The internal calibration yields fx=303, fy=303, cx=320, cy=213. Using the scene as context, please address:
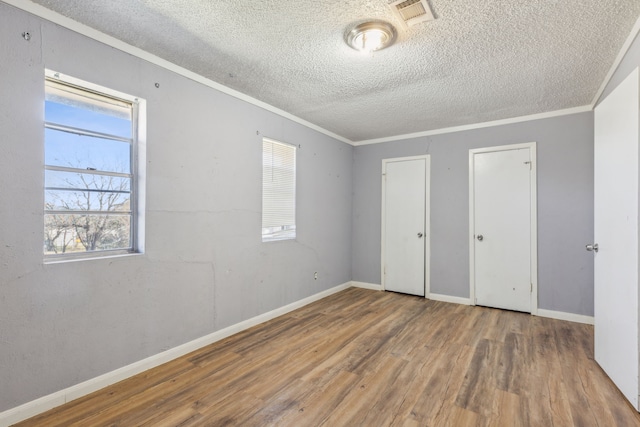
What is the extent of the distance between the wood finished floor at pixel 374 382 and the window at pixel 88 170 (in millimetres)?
1109

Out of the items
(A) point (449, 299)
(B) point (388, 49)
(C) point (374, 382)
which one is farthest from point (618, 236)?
(A) point (449, 299)

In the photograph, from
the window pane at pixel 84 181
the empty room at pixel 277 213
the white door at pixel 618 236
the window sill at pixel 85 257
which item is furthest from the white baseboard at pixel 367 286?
the window pane at pixel 84 181

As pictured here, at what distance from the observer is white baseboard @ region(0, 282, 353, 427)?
1841 millimetres

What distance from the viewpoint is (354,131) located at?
477 centimetres

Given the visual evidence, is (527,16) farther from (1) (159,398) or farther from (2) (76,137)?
(1) (159,398)

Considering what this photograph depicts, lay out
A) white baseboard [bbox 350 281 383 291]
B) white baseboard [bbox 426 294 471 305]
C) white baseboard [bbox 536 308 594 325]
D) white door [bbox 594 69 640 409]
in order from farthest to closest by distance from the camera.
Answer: white baseboard [bbox 350 281 383 291]
white baseboard [bbox 426 294 471 305]
white baseboard [bbox 536 308 594 325]
white door [bbox 594 69 640 409]

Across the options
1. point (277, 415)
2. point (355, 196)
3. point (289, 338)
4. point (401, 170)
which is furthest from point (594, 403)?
point (355, 196)

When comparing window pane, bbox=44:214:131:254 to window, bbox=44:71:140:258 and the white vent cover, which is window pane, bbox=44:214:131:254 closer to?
window, bbox=44:71:140:258

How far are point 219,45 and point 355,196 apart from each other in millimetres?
3519

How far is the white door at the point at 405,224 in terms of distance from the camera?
4.73m

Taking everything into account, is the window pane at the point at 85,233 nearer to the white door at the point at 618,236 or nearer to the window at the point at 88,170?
the window at the point at 88,170

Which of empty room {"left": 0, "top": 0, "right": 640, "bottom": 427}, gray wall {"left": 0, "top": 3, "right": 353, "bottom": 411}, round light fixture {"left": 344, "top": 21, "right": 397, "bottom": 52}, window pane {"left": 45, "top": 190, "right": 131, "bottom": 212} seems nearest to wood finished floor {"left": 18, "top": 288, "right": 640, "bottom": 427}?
empty room {"left": 0, "top": 0, "right": 640, "bottom": 427}

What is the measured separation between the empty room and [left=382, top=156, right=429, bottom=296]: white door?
85cm

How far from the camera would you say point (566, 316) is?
3.69m
